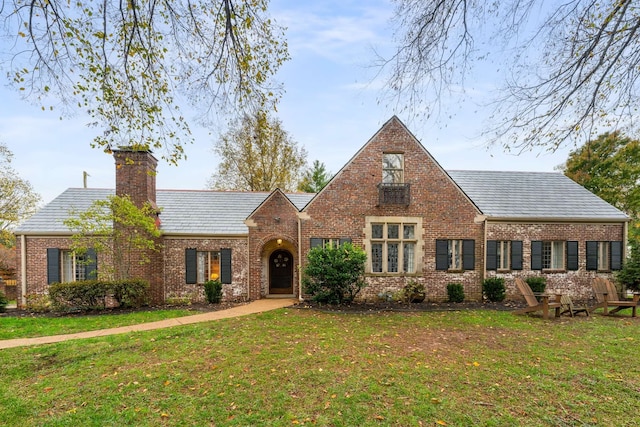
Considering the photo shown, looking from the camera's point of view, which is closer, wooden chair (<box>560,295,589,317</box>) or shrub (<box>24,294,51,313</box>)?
wooden chair (<box>560,295,589,317</box>)

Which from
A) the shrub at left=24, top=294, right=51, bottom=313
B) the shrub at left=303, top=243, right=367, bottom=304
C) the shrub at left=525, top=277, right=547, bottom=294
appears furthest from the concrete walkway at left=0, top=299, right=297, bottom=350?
the shrub at left=525, top=277, right=547, bottom=294

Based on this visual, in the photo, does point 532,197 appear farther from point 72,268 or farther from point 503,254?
point 72,268

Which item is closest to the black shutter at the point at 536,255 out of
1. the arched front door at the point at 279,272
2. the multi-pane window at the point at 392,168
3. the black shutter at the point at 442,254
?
the black shutter at the point at 442,254

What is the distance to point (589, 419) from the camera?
360cm

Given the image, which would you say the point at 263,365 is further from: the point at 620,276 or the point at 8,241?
the point at 8,241

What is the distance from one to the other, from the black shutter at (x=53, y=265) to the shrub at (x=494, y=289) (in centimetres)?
1731

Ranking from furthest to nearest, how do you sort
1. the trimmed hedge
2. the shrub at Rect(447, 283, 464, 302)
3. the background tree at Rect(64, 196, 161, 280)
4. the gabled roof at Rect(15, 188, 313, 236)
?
the gabled roof at Rect(15, 188, 313, 236) < the shrub at Rect(447, 283, 464, 302) < the background tree at Rect(64, 196, 161, 280) < the trimmed hedge

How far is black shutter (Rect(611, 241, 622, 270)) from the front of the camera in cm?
1245

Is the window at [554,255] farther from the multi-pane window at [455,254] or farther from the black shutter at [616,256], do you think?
the multi-pane window at [455,254]

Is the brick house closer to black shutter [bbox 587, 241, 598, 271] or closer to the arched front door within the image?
black shutter [bbox 587, 241, 598, 271]

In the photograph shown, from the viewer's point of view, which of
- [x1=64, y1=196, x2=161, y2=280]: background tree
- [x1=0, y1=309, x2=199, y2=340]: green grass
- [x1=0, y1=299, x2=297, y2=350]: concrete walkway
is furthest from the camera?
[x1=64, y1=196, x2=161, y2=280]: background tree

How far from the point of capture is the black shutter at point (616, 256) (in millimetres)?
12445

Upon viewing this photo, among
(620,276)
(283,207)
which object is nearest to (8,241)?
(283,207)

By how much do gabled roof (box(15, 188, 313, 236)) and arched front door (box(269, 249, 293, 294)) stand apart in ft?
7.27
